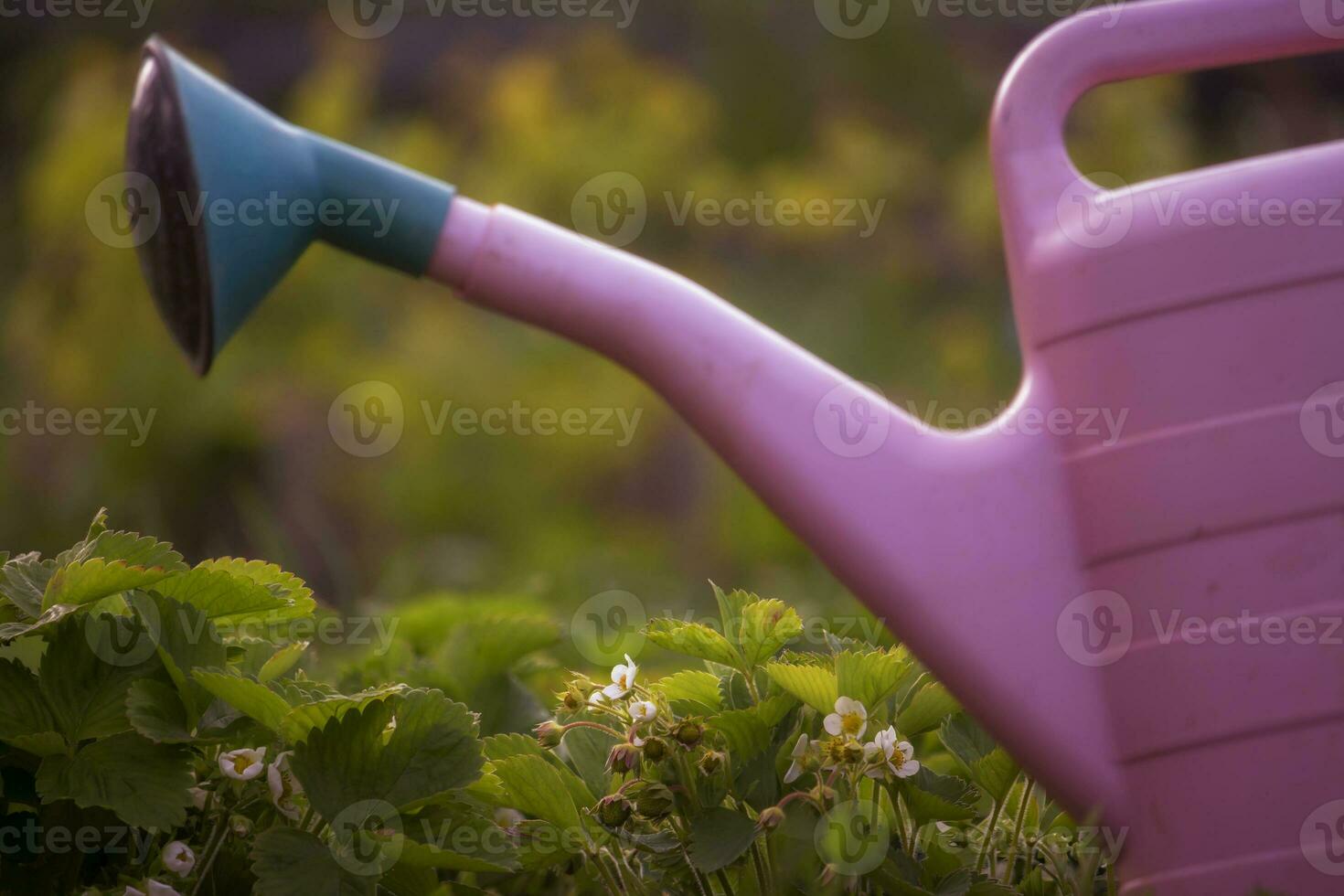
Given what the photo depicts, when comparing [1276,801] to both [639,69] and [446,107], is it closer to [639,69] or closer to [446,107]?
[639,69]

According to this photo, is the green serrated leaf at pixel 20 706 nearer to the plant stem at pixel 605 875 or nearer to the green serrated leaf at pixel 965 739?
the plant stem at pixel 605 875

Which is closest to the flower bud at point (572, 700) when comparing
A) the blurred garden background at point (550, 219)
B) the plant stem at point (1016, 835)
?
the plant stem at point (1016, 835)

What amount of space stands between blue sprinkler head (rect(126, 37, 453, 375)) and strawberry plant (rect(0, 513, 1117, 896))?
123 mm

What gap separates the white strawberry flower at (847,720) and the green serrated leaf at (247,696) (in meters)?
0.24

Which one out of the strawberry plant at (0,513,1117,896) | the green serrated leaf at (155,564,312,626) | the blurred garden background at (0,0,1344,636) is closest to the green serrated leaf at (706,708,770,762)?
the strawberry plant at (0,513,1117,896)

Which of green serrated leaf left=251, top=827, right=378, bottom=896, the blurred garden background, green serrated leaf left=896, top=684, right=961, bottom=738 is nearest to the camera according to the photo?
green serrated leaf left=251, top=827, right=378, bottom=896

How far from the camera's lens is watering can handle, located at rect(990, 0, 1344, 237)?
59cm

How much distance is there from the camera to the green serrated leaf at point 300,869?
0.46 metres

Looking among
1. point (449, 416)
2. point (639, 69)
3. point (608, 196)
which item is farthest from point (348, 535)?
point (639, 69)

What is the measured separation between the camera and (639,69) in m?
3.13

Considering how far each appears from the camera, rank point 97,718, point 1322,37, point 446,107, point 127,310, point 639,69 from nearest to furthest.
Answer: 1. point 97,718
2. point 1322,37
3. point 127,310
4. point 639,69
5. point 446,107

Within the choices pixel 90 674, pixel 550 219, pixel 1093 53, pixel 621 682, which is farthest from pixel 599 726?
pixel 550 219

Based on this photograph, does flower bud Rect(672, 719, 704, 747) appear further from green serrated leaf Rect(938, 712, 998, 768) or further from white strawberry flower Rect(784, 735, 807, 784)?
green serrated leaf Rect(938, 712, 998, 768)

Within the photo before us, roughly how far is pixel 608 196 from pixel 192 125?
218 centimetres
